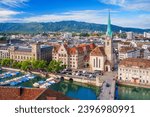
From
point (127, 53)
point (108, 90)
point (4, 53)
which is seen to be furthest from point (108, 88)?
point (4, 53)

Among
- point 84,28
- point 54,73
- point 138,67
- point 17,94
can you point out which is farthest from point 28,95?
point 84,28

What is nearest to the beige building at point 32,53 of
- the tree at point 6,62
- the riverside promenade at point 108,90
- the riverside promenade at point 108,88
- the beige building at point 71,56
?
the tree at point 6,62

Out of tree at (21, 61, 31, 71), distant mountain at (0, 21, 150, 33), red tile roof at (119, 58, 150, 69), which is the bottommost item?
tree at (21, 61, 31, 71)

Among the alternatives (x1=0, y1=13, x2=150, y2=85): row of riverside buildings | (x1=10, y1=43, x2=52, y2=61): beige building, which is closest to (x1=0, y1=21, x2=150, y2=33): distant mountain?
(x1=10, y1=43, x2=52, y2=61): beige building

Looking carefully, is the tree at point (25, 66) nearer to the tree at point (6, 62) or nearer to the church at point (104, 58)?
the tree at point (6, 62)

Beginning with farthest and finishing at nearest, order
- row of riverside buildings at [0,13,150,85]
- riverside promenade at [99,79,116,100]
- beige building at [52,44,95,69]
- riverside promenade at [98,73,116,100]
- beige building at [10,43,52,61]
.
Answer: beige building at [10,43,52,61], beige building at [52,44,95,69], row of riverside buildings at [0,13,150,85], riverside promenade at [98,73,116,100], riverside promenade at [99,79,116,100]

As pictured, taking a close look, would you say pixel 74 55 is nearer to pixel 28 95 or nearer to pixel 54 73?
pixel 54 73

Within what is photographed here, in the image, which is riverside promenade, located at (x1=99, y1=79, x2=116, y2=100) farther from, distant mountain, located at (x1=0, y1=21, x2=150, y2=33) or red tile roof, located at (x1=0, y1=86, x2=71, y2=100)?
distant mountain, located at (x1=0, y1=21, x2=150, y2=33)

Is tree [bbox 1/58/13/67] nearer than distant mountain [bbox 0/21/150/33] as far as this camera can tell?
Yes
